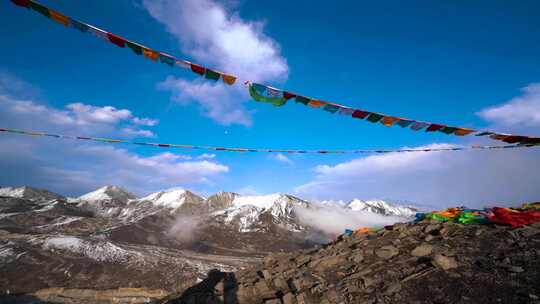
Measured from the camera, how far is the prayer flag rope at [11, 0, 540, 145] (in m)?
10.5

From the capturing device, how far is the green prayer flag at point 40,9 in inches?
393

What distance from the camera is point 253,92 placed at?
494 inches

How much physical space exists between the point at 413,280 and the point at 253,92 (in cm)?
979

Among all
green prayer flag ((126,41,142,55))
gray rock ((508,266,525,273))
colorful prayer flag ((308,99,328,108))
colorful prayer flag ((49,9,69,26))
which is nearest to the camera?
colorful prayer flag ((49,9,69,26))

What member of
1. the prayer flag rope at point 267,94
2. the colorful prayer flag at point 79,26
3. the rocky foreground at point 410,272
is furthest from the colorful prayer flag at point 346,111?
the colorful prayer flag at point 79,26

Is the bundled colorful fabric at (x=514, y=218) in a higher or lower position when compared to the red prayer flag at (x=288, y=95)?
lower

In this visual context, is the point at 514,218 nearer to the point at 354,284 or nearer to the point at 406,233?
the point at 406,233

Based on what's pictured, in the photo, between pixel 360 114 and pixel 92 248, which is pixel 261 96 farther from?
pixel 92 248

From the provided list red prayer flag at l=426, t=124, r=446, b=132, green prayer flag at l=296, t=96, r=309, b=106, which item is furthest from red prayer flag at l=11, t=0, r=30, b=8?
red prayer flag at l=426, t=124, r=446, b=132

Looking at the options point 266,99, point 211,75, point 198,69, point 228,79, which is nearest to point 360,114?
point 266,99

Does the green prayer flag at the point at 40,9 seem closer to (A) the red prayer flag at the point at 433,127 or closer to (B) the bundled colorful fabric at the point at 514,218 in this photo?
(A) the red prayer flag at the point at 433,127

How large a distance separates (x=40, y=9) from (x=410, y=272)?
54.8 ft

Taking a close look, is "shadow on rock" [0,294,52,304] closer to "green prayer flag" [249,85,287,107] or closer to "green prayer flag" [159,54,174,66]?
"green prayer flag" [159,54,174,66]

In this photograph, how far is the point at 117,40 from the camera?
36.9ft
